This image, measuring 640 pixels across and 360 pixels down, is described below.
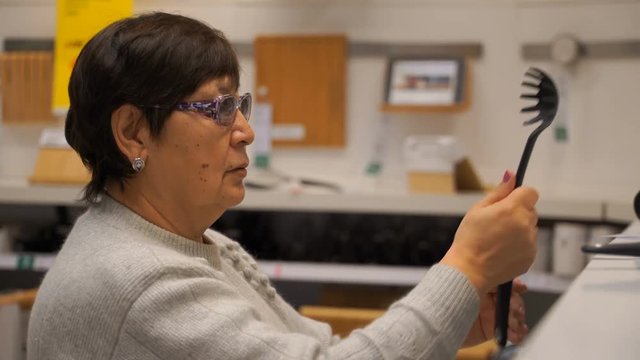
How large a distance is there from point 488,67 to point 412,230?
2.42ft

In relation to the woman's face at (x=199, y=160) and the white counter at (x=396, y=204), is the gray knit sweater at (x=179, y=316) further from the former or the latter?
the white counter at (x=396, y=204)

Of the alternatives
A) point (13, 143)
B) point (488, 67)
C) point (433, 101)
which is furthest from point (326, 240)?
point (13, 143)

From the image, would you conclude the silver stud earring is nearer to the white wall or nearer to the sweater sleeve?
the sweater sleeve

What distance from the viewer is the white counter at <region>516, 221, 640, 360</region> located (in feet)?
1.86

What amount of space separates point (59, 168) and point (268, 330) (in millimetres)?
2359

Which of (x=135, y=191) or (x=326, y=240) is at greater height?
(x=135, y=191)

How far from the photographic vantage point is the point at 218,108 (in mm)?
1145

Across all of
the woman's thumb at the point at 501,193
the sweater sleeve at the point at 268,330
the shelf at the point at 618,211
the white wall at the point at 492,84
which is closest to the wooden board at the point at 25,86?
the white wall at the point at 492,84

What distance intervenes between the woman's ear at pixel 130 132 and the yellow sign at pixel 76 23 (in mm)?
1902

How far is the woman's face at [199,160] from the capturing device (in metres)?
1.13

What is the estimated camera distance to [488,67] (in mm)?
3258

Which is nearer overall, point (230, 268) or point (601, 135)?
point (230, 268)

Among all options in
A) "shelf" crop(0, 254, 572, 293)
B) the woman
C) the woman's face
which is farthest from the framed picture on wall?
the woman's face

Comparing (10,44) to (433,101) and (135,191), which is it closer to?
(433,101)
